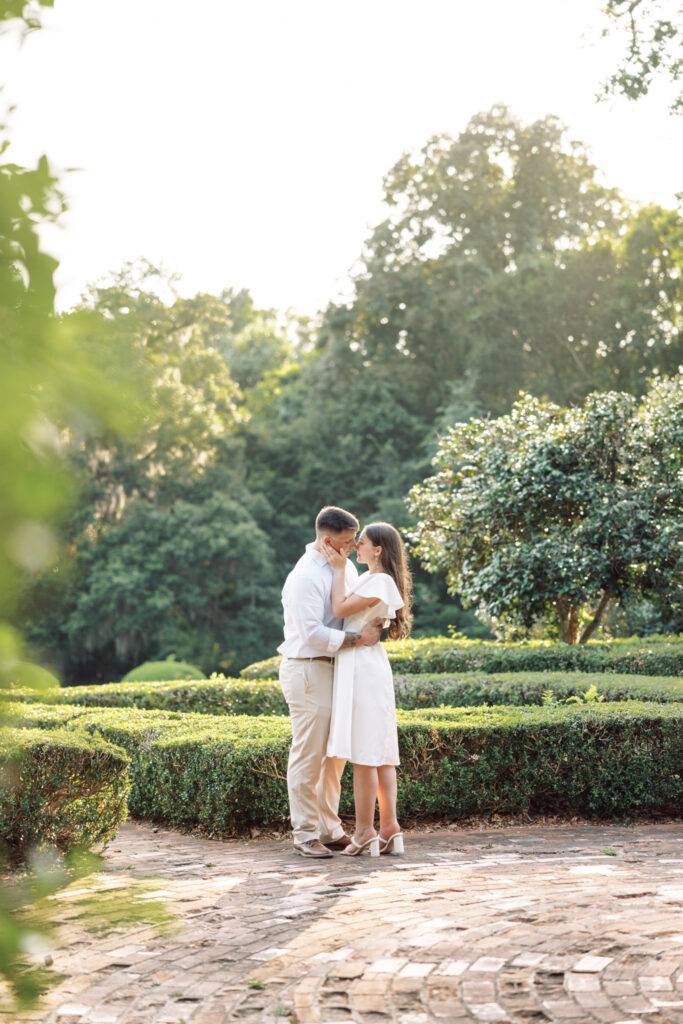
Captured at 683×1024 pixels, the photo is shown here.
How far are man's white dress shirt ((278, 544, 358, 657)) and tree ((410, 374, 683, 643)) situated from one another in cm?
699

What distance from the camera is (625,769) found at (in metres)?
7.68

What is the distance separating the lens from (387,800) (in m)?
6.10

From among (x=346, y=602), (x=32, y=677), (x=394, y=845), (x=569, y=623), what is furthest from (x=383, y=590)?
(x=569, y=623)

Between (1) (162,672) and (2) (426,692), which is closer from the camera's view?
A: (2) (426,692)

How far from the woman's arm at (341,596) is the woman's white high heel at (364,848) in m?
1.29

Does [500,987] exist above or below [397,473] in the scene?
below

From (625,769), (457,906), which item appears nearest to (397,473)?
(625,769)

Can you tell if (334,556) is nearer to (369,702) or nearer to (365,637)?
(365,637)

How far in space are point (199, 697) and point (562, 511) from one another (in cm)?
554

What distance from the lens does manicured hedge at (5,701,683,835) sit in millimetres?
7129

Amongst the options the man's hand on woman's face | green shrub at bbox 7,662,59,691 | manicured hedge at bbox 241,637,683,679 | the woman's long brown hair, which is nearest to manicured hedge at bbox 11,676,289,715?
manicured hedge at bbox 241,637,683,679

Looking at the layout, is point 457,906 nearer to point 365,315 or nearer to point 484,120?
point 365,315

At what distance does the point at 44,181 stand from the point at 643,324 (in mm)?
28798

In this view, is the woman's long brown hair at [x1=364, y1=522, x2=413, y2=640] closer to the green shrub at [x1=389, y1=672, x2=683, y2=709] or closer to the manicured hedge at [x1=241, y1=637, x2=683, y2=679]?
the green shrub at [x1=389, y1=672, x2=683, y2=709]
